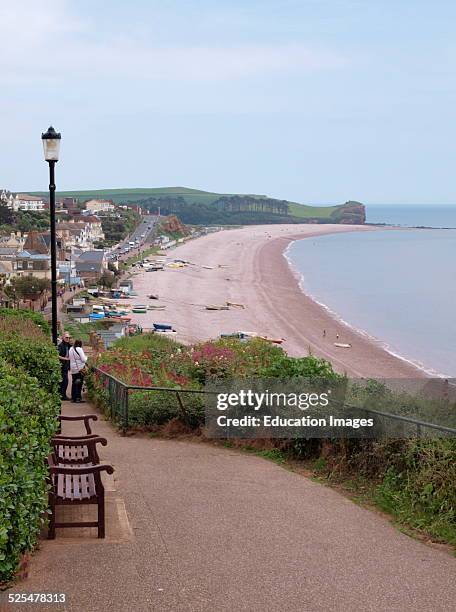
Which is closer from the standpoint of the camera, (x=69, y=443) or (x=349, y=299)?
(x=69, y=443)

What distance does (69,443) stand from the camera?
21.6ft

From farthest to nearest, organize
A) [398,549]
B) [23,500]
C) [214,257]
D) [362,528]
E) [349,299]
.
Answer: [214,257] < [349,299] < [362,528] < [398,549] < [23,500]

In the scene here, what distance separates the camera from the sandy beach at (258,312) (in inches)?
1356

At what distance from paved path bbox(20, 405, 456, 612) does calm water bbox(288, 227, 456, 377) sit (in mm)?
25058

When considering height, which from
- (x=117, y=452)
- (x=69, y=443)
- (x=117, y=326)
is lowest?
(x=117, y=326)

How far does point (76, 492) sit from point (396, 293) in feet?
188

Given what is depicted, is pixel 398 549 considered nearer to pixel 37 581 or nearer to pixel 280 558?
pixel 280 558

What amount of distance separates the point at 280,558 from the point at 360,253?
109798mm

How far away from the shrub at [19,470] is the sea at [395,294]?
27177 millimetres

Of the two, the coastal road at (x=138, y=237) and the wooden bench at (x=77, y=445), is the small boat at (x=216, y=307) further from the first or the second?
the wooden bench at (x=77, y=445)

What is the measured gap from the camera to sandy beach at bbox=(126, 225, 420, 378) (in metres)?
34.4

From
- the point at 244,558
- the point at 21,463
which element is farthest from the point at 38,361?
the point at 21,463

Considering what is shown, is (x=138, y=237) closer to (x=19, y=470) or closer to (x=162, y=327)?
(x=162, y=327)

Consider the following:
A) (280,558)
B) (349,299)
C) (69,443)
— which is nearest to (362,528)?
(280,558)
